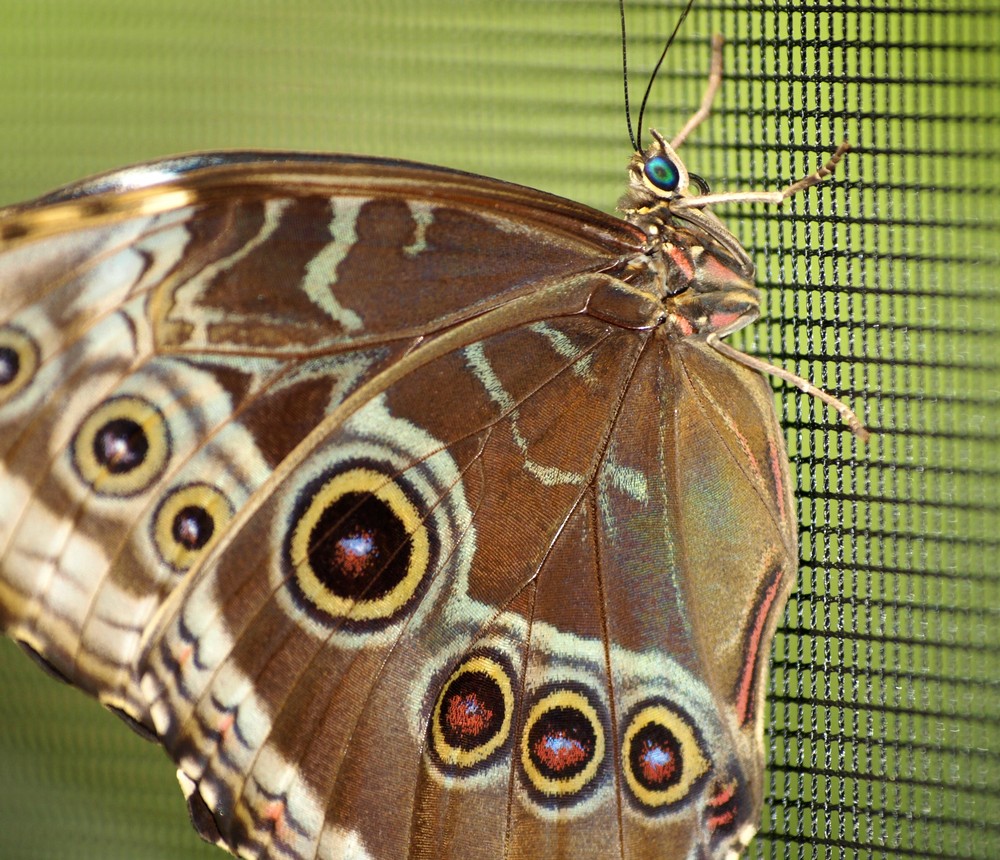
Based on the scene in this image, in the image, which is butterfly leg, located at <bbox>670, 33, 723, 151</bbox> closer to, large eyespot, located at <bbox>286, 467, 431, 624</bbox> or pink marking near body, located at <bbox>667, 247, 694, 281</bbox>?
pink marking near body, located at <bbox>667, 247, 694, 281</bbox>

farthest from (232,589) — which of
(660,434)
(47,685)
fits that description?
(47,685)

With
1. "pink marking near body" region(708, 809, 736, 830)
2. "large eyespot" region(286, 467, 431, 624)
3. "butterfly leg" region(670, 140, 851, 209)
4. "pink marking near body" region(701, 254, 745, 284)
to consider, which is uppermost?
"butterfly leg" region(670, 140, 851, 209)

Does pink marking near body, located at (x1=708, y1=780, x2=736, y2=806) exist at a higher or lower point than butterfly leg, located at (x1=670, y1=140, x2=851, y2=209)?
lower

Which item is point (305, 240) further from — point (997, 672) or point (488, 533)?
point (997, 672)

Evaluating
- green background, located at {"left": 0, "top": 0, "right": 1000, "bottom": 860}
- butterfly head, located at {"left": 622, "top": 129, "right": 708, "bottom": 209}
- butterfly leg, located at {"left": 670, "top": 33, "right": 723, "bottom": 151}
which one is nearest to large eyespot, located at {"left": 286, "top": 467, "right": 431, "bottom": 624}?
butterfly head, located at {"left": 622, "top": 129, "right": 708, "bottom": 209}

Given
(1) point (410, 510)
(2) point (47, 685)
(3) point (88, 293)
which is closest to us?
(3) point (88, 293)

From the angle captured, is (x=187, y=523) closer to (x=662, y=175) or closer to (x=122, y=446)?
(x=122, y=446)

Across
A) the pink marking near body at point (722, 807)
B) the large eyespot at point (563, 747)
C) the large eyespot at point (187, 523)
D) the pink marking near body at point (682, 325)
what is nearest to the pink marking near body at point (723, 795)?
the pink marking near body at point (722, 807)
